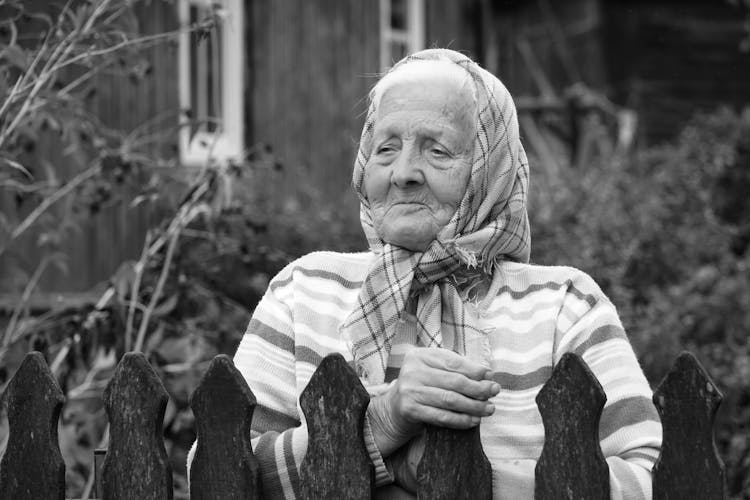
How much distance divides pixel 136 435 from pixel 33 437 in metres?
0.25

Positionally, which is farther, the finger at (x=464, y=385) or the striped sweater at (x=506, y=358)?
the striped sweater at (x=506, y=358)

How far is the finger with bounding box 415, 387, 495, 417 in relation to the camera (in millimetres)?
1813

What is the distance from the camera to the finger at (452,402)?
1813 mm

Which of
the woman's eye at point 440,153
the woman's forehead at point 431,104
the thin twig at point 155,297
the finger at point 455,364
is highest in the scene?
the woman's forehead at point 431,104

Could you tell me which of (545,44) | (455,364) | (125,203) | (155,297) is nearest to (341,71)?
(125,203)

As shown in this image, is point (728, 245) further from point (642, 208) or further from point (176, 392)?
point (176, 392)

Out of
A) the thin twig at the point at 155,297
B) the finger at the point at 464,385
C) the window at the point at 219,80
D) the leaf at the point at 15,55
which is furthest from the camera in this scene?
the window at the point at 219,80

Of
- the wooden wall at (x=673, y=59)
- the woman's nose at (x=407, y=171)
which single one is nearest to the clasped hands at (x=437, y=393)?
the woman's nose at (x=407, y=171)

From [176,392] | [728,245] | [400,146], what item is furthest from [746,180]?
[400,146]

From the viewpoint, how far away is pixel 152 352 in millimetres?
3445

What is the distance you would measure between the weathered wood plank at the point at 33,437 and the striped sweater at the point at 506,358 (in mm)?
382

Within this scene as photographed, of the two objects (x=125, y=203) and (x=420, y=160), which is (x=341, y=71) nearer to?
(x=125, y=203)

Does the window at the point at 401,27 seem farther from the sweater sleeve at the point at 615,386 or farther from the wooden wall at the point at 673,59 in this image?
the sweater sleeve at the point at 615,386

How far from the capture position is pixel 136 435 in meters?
2.07
